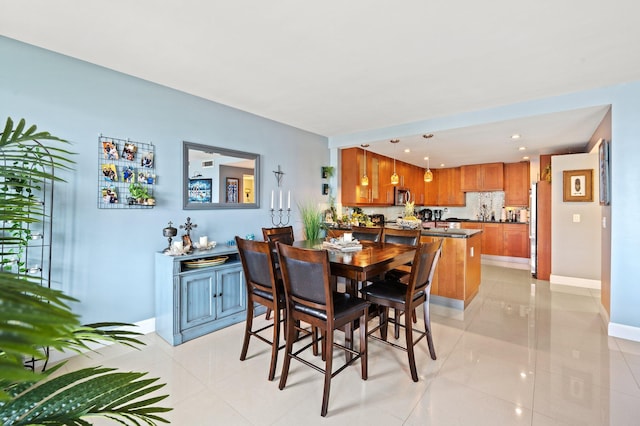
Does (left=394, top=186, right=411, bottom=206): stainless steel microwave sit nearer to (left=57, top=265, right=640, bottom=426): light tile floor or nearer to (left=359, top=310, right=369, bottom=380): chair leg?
(left=57, top=265, right=640, bottom=426): light tile floor

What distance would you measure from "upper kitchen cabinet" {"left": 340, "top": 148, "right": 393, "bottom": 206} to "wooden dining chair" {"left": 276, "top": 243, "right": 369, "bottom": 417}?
3278 mm

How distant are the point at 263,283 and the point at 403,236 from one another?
5.40 feet

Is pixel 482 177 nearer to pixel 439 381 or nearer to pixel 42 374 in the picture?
pixel 439 381

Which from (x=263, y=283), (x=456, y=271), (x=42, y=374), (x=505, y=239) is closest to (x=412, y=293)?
(x=263, y=283)

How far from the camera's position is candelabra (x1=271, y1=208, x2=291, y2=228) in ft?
14.2

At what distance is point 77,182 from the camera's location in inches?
102

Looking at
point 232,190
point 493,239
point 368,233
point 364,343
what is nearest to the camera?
point 364,343

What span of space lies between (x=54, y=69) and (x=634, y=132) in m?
5.23

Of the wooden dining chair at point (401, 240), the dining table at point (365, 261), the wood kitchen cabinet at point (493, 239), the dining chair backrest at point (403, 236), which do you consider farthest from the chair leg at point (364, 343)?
the wood kitchen cabinet at point (493, 239)

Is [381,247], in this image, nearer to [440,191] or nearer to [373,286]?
[373,286]

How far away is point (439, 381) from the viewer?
2197mm

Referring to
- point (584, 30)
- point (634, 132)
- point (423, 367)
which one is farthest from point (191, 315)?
point (634, 132)

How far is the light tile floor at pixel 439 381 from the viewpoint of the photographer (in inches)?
73.0

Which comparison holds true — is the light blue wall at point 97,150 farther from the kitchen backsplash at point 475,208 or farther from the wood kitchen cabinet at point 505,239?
the wood kitchen cabinet at point 505,239
